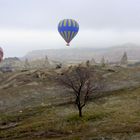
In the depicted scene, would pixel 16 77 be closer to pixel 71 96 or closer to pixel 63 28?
pixel 63 28

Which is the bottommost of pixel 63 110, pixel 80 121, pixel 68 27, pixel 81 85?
pixel 63 110

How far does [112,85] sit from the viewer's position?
9681 centimetres

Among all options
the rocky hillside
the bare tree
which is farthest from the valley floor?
the bare tree

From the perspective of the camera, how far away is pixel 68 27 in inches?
3991

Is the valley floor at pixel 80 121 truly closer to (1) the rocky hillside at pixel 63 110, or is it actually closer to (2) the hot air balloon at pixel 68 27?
(1) the rocky hillside at pixel 63 110

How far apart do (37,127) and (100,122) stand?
33.2 feet

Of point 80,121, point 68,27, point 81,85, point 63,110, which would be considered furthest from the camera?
point 68,27

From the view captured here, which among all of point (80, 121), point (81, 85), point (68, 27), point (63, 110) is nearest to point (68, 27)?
point (68, 27)

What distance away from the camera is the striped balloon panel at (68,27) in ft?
331

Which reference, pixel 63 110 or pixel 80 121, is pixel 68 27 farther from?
pixel 80 121

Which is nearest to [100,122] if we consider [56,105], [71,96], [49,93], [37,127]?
[37,127]

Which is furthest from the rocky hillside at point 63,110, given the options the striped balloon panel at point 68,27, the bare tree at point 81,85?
the striped balloon panel at point 68,27

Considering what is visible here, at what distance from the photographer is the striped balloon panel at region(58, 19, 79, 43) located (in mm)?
101000

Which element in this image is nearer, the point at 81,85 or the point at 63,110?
the point at 81,85
